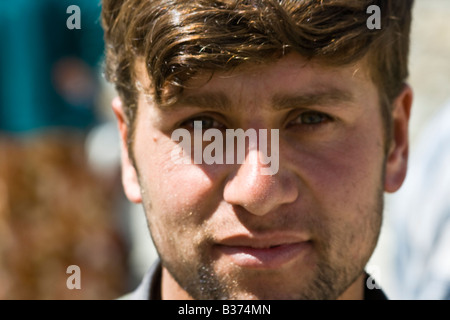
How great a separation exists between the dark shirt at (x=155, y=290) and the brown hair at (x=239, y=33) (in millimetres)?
610

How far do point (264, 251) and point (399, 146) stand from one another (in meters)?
0.58

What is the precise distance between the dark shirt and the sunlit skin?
0.18m

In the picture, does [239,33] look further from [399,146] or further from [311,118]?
[399,146]

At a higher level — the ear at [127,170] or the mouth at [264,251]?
the ear at [127,170]

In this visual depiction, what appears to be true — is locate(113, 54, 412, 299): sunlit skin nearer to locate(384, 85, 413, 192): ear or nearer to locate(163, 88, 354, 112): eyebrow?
locate(163, 88, 354, 112): eyebrow

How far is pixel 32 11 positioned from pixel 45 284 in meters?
1.63

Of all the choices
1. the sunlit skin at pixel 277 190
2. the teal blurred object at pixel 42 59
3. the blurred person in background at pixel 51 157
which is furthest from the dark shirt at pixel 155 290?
the teal blurred object at pixel 42 59

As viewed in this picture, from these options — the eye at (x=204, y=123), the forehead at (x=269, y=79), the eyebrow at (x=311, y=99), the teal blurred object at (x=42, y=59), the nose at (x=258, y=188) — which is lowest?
the nose at (x=258, y=188)

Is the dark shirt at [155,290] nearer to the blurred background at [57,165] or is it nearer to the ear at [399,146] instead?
the ear at [399,146]

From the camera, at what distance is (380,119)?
2.10 m

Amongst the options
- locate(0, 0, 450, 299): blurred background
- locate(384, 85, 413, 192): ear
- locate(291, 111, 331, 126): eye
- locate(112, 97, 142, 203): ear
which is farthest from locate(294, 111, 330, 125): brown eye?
Answer: locate(0, 0, 450, 299): blurred background

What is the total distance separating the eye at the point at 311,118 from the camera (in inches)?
78.0
